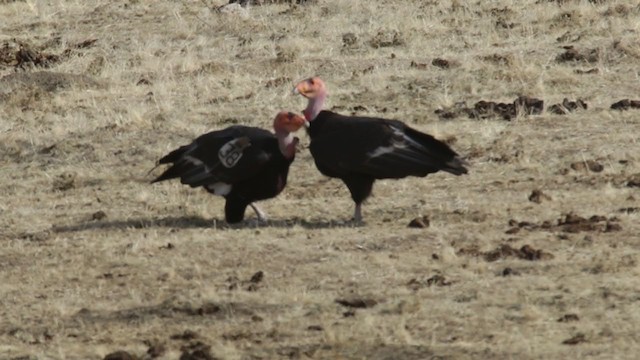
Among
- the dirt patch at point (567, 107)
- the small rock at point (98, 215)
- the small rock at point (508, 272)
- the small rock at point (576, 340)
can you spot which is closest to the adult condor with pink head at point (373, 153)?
the small rock at point (508, 272)

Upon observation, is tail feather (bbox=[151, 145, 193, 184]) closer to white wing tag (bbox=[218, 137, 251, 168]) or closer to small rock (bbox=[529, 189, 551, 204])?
white wing tag (bbox=[218, 137, 251, 168])

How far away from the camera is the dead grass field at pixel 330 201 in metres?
10.5

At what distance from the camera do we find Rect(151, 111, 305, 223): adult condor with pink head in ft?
44.0

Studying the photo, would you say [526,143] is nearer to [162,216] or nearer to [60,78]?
[162,216]

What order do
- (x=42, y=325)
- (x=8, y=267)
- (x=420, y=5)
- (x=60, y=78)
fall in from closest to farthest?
(x=42, y=325)
(x=8, y=267)
(x=60, y=78)
(x=420, y=5)

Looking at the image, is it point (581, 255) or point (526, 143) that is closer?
point (581, 255)

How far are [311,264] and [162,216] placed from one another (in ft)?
9.04

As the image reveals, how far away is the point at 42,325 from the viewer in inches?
438

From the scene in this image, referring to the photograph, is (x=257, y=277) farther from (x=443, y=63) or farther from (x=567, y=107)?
(x=443, y=63)

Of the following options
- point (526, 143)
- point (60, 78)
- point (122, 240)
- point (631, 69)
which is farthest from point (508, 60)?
point (122, 240)

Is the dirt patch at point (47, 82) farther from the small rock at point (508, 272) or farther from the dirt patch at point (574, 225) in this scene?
the small rock at point (508, 272)

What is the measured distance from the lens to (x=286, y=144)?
44.0 feet

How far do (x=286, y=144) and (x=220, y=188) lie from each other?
715 millimetres

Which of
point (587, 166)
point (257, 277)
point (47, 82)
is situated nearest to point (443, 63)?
point (47, 82)
